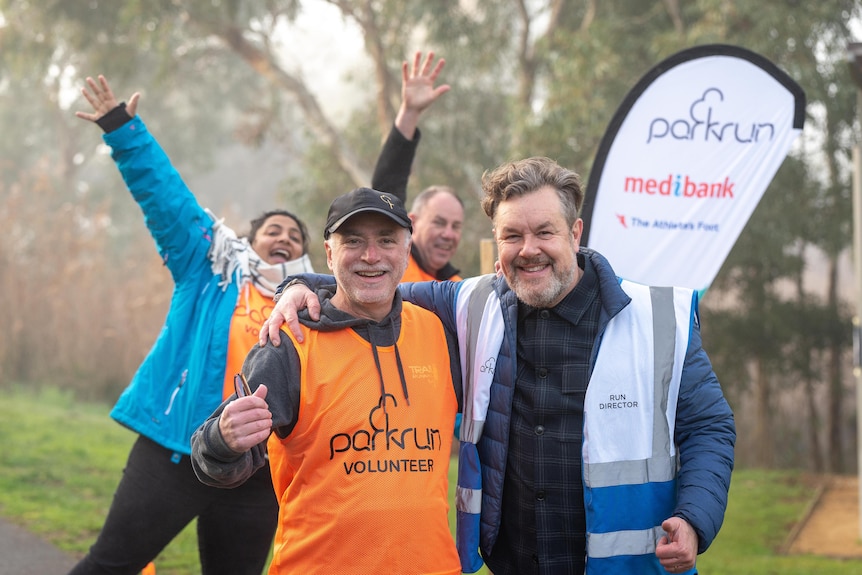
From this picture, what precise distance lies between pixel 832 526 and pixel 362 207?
7.41 metres

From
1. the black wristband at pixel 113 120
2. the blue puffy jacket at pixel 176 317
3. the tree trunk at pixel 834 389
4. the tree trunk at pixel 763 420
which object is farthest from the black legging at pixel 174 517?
the tree trunk at pixel 834 389

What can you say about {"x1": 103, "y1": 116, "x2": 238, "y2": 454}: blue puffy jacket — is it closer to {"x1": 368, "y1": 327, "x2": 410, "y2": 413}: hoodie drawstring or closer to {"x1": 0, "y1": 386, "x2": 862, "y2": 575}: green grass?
{"x1": 368, "y1": 327, "x2": 410, "y2": 413}: hoodie drawstring

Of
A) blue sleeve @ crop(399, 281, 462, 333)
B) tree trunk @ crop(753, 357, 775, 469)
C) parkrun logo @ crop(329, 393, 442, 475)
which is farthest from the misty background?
parkrun logo @ crop(329, 393, 442, 475)

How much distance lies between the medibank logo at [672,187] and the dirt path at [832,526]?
446cm

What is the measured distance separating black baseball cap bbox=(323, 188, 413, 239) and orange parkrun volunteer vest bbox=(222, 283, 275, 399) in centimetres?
111

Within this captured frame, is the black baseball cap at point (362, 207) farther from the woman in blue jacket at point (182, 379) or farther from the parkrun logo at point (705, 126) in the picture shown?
the parkrun logo at point (705, 126)

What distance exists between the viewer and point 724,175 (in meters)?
4.41

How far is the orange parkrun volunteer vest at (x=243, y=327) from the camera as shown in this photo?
3.92m

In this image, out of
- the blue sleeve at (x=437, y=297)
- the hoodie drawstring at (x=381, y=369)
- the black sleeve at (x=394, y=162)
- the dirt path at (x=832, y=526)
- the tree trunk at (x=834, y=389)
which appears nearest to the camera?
the hoodie drawstring at (x=381, y=369)

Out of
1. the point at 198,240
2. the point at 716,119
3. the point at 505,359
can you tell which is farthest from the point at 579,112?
the point at 505,359

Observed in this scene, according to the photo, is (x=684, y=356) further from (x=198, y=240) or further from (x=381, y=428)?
(x=198, y=240)

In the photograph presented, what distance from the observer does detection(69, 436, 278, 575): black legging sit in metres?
3.83

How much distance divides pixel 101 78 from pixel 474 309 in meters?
2.07

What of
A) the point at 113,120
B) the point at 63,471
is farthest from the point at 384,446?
the point at 63,471
